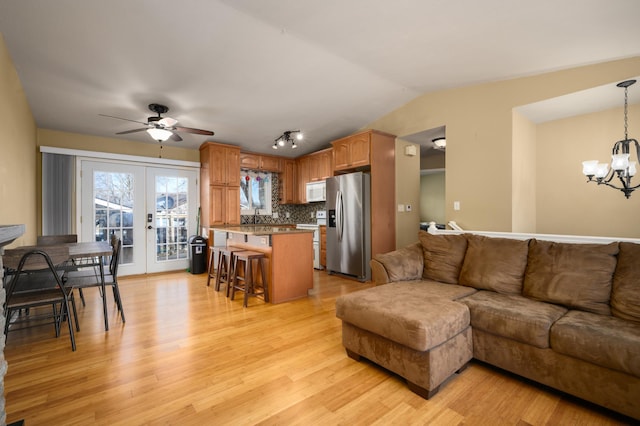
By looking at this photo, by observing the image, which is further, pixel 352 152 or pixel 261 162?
pixel 261 162

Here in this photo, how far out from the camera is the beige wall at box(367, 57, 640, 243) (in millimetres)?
3178

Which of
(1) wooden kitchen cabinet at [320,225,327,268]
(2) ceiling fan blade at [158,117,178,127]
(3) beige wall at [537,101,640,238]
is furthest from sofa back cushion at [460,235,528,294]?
(2) ceiling fan blade at [158,117,178,127]

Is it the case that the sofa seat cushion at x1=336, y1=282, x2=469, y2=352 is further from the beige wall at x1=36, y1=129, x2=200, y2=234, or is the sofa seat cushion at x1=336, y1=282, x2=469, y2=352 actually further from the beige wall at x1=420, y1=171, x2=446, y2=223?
the beige wall at x1=420, y1=171, x2=446, y2=223

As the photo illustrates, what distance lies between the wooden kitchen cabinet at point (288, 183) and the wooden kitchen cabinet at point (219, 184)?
4.07 feet

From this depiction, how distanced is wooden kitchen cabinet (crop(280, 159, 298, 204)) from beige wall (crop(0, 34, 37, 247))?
425 centimetres

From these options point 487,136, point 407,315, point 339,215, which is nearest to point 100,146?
point 339,215

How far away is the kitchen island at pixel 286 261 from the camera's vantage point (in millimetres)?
3609

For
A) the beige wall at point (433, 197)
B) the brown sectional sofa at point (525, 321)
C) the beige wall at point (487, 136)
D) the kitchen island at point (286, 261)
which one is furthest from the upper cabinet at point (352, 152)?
the beige wall at point (433, 197)

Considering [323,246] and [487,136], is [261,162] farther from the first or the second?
[487,136]

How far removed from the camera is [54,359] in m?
2.26

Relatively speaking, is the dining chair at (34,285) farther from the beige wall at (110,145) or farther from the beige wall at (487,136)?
the beige wall at (487,136)

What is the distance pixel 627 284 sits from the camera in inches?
75.3

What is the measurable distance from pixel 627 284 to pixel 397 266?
1.60m

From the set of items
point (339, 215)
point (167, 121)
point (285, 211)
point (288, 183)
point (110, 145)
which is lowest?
point (339, 215)
